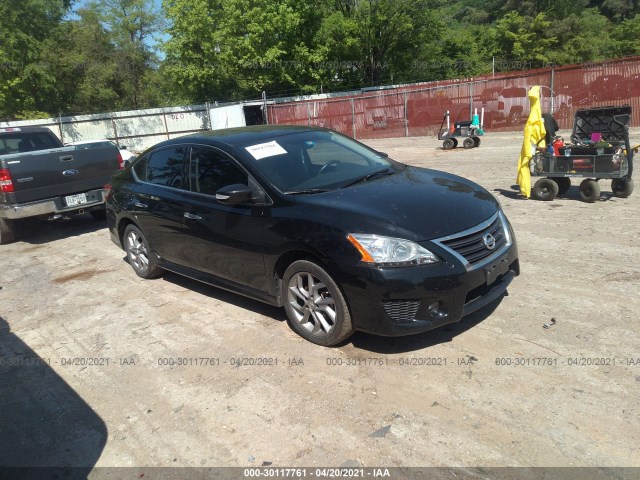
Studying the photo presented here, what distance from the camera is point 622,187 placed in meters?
7.95

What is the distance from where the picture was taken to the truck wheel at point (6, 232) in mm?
8383

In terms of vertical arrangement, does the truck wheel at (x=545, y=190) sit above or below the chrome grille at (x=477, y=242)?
below

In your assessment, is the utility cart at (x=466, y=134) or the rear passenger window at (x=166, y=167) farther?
the utility cart at (x=466, y=134)

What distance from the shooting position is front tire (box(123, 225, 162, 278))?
5.71 metres

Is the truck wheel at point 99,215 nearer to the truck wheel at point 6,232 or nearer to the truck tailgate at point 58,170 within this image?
the truck tailgate at point 58,170

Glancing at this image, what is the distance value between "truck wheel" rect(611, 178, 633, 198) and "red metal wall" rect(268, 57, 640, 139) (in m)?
12.9

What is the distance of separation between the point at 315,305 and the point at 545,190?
19.7ft

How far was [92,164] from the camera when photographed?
27.3 ft

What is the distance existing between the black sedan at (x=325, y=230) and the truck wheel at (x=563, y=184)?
4840 millimetres

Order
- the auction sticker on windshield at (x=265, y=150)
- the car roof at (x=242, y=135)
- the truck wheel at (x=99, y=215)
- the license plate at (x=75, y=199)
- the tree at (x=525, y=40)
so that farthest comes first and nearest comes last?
the tree at (x=525, y=40) → the truck wheel at (x=99, y=215) → the license plate at (x=75, y=199) → the car roof at (x=242, y=135) → the auction sticker on windshield at (x=265, y=150)

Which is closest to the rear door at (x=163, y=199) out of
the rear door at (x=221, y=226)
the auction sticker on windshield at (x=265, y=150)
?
the rear door at (x=221, y=226)

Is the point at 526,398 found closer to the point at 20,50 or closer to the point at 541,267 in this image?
the point at 541,267

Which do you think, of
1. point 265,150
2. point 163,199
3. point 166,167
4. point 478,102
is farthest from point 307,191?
point 478,102

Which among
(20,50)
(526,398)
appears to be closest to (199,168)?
(526,398)
